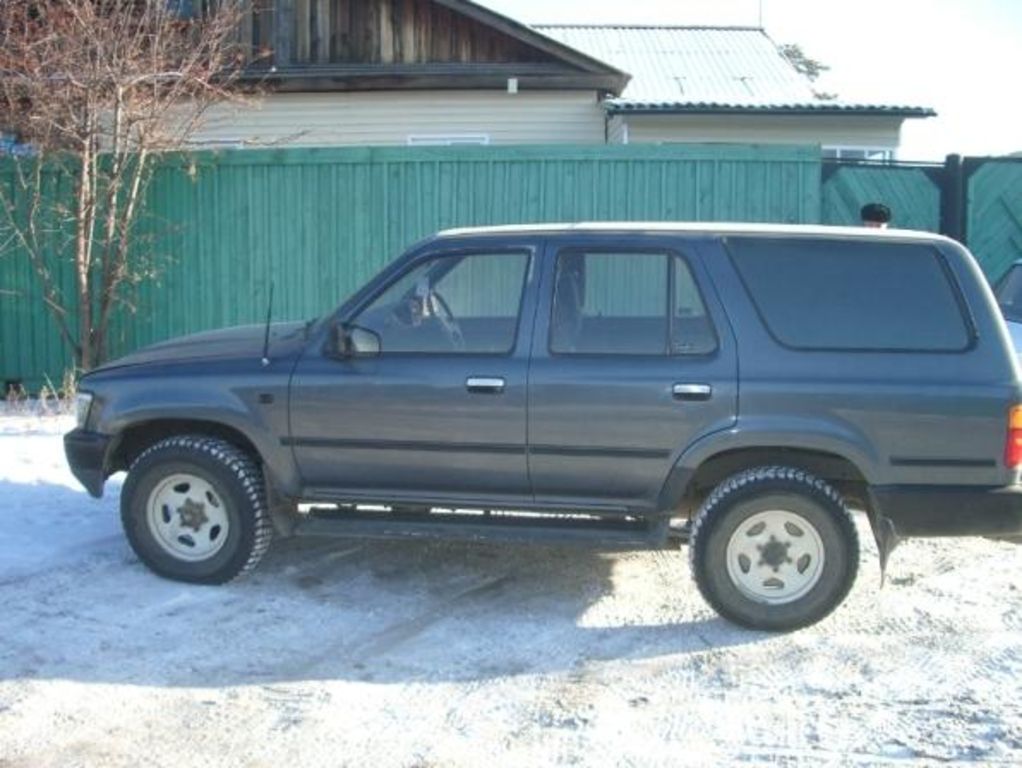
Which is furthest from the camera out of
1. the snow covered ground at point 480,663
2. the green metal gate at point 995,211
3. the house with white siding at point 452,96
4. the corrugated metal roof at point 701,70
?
the corrugated metal roof at point 701,70

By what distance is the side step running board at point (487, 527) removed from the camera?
502 cm

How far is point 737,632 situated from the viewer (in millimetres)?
4953

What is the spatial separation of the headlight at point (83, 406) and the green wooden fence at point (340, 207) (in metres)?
4.97

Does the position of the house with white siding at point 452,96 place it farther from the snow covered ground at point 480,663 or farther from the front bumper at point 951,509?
the front bumper at point 951,509

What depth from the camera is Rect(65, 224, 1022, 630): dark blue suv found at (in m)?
4.80

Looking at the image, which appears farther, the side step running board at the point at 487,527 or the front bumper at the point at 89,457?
the front bumper at the point at 89,457

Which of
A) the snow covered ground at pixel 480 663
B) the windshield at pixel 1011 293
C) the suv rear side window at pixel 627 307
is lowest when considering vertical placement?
the snow covered ground at pixel 480 663

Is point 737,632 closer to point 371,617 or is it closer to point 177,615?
point 371,617

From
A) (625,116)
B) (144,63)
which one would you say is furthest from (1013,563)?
(625,116)

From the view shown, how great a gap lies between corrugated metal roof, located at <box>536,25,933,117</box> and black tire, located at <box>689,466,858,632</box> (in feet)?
32.2

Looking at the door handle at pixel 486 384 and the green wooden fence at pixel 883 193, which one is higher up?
the green wooden fence at pixel 883 193

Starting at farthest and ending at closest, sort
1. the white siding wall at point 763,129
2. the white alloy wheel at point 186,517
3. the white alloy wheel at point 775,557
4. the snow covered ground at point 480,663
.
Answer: the white siding wall at point 763,129 → the white alloy wheel at point 186,517 → the white alloy wheel at point 775,557 → the snow covered ground at point 480,663

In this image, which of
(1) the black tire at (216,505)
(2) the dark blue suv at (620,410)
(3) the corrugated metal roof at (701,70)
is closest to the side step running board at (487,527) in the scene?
(2) the dark blue suv at (620,410)

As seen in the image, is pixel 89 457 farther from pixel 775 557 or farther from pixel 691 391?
pixel 775 557
